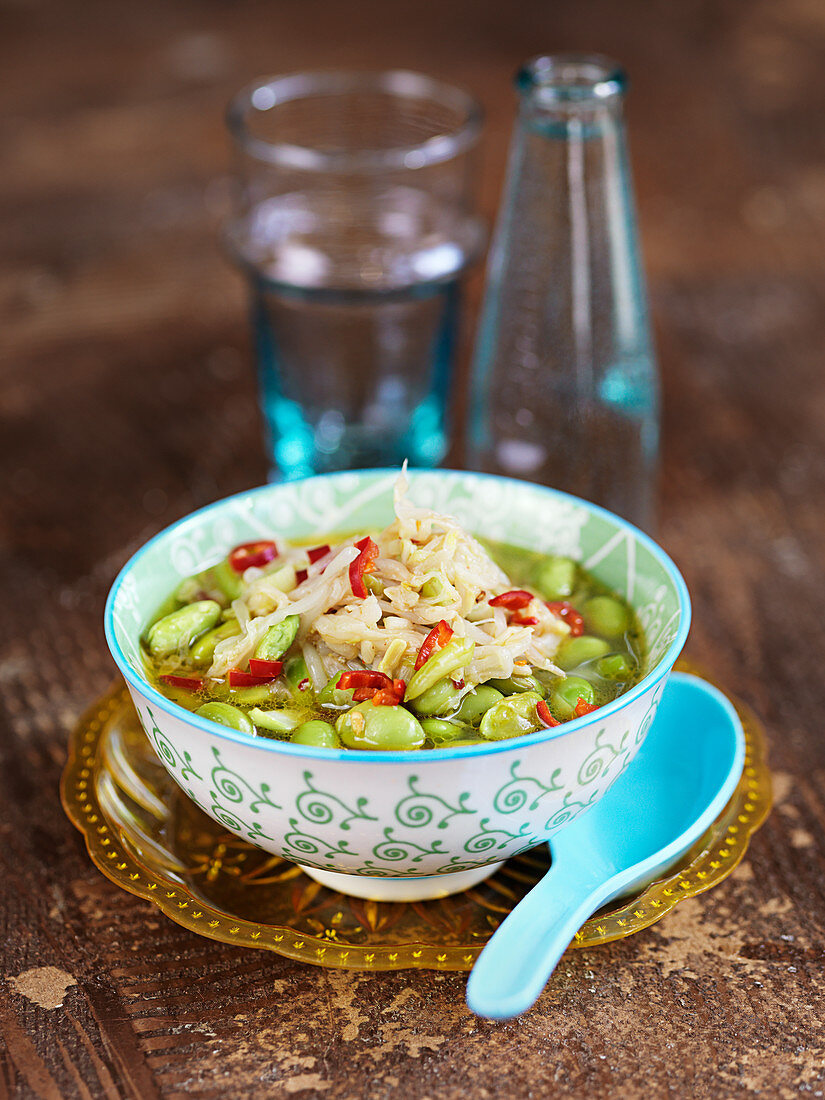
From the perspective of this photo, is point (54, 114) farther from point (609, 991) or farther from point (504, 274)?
point (609, 991)

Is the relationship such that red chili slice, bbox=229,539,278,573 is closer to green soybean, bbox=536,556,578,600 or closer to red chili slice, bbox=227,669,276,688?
red chili slice, bbox=227,669,276,688

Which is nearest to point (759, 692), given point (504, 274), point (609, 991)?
point (609, 991)

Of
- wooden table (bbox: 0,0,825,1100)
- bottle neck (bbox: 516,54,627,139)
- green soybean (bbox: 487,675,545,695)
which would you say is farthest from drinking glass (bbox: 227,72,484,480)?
green soybean (bbox: 487,675,545,695)

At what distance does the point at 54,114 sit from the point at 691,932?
162 inches

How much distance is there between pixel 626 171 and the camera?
2.23 meters

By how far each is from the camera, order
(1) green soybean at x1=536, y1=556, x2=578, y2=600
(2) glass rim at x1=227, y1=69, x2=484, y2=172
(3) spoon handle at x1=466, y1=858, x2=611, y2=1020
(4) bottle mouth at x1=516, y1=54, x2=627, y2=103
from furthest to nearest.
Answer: (2) glass rim at x1=227, y1=69, x2=484, y2=172, (4) bottle mouth at x1=516, y1=54, x2=627, y2=103, (1) green soybean at x1=536, y1=556, x2=578, y2=600, (3) spoon handle at x1=466, y1=858, x2=611, y2=1020

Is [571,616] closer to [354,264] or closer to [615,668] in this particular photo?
[615,668]

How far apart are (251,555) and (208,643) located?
0.62 feet

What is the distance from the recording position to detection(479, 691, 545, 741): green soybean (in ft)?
4.66

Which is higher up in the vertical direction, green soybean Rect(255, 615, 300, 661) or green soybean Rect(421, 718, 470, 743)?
green soybean Rect(255, 615, 300, 661)

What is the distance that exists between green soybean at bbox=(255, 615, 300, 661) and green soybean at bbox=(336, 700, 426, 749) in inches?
6.2

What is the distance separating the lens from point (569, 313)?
2273 mm

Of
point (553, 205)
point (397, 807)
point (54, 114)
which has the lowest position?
point (54, 114)

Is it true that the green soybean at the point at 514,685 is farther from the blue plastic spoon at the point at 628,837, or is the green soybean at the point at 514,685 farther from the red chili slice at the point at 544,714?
the blue plastic spoon at the point at 628,837
